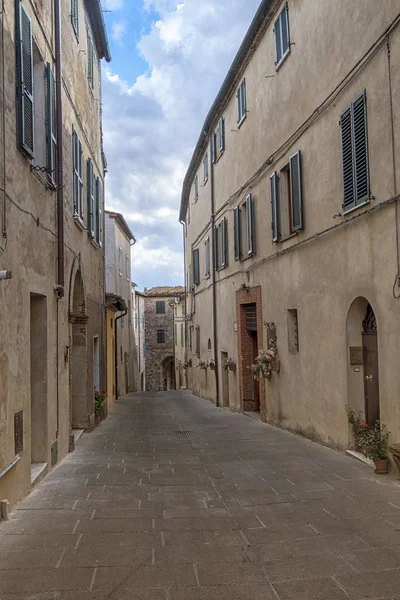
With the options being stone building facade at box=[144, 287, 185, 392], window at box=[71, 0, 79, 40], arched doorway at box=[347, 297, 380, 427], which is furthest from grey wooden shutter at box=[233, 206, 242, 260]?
stone building facade at box=[144, 287, 185, 392]

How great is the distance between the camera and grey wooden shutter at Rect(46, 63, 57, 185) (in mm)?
8258

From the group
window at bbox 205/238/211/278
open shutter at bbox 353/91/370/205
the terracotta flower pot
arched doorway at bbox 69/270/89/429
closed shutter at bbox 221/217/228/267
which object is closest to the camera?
the terracotta flower pot

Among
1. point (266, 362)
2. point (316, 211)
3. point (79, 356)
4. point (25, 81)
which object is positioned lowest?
point (266, 362)

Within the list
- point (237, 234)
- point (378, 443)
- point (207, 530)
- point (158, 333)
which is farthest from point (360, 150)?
point (158, 333)

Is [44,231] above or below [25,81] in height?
below

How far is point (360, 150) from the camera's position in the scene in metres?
8.23

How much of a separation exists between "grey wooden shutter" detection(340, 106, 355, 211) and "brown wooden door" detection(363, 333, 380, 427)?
7.02ft

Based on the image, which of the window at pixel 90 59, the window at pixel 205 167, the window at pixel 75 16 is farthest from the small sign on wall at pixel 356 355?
the window at pixel 205 167

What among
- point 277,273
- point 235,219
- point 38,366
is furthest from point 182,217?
point 38,366

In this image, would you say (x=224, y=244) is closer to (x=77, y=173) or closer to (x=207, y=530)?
(x=77, y=173)

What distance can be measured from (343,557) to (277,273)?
8.39 meters

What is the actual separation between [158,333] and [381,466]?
4080 centimetres

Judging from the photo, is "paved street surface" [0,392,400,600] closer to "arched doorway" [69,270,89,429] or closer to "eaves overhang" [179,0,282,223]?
"arched doorway" [69,270,89,429]

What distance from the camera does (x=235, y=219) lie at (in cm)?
1627
